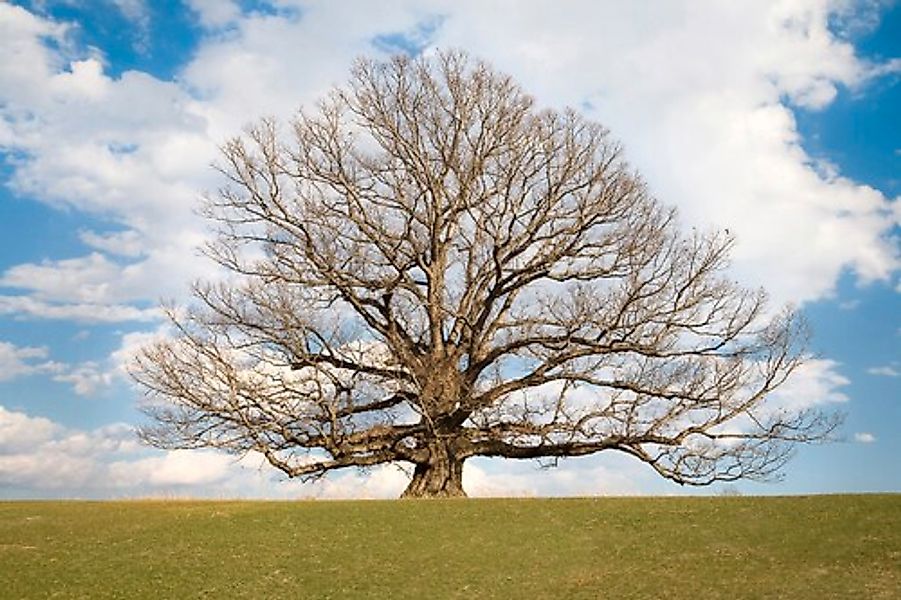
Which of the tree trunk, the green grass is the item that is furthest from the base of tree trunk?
the green grass

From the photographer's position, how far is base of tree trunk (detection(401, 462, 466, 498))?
91.6 feet

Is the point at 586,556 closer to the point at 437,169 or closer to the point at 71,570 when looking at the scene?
Answer: the point at 71,570

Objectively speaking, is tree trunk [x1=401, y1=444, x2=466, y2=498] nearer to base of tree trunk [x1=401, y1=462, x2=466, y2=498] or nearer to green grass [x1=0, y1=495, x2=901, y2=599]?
base of tree trunk [x1=401, y1=462, x2=466, y2=498]

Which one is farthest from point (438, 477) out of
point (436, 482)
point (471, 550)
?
point (471, 550)

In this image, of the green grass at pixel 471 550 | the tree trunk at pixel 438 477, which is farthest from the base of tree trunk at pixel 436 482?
the green grass at pixel 471 550

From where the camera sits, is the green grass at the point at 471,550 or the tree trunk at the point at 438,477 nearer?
the green grass at the point at 471,550

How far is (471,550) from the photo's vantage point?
18.8 m

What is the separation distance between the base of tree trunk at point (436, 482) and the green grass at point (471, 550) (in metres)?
4.29

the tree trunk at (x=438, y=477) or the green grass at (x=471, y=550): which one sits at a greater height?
the tree trunk at (x=438, y=477)

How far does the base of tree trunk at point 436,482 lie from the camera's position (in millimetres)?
27906

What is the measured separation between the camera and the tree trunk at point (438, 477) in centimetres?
2791

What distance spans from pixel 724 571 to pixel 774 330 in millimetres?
13470

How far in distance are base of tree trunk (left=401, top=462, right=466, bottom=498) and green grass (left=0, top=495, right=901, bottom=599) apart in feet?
14.1

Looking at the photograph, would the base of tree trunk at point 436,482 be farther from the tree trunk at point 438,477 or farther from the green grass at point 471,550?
the green grass at point 471,550
